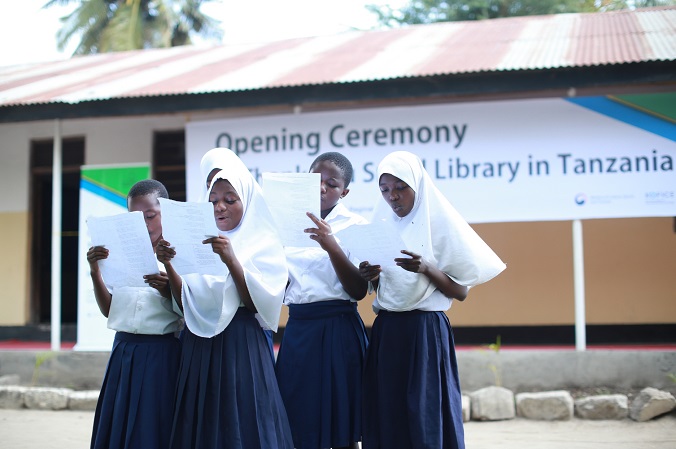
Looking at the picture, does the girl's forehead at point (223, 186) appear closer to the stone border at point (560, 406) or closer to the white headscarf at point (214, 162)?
the white headscarf at point (214, 162)

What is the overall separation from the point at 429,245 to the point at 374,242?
0.28 meters

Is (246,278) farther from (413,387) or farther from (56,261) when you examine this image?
(56,261)

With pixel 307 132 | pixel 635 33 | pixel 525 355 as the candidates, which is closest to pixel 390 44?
pixel 307 132

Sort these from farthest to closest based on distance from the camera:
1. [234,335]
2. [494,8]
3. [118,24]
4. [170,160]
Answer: [118,24] → [494,8] → [170,160] → [234,335]

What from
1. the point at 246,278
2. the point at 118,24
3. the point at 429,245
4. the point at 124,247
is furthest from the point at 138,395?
the point at 118,24

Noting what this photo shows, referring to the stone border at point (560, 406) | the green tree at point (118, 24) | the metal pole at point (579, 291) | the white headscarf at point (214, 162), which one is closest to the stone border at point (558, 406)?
the stone border at point (560, 406)

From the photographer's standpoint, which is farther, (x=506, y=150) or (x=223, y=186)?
(x=506, y=150)

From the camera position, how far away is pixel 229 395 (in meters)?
3.02

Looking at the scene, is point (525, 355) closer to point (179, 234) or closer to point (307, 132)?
point (307, 132)

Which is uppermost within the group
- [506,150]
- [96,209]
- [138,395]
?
[506,150]

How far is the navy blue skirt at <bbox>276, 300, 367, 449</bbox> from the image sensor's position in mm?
3432

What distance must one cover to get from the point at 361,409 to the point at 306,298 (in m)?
0.57

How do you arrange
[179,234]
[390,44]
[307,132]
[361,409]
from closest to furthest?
[179,234]
[361,409]
[307,132]
[390,44]

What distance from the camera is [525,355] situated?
666 centimetres
